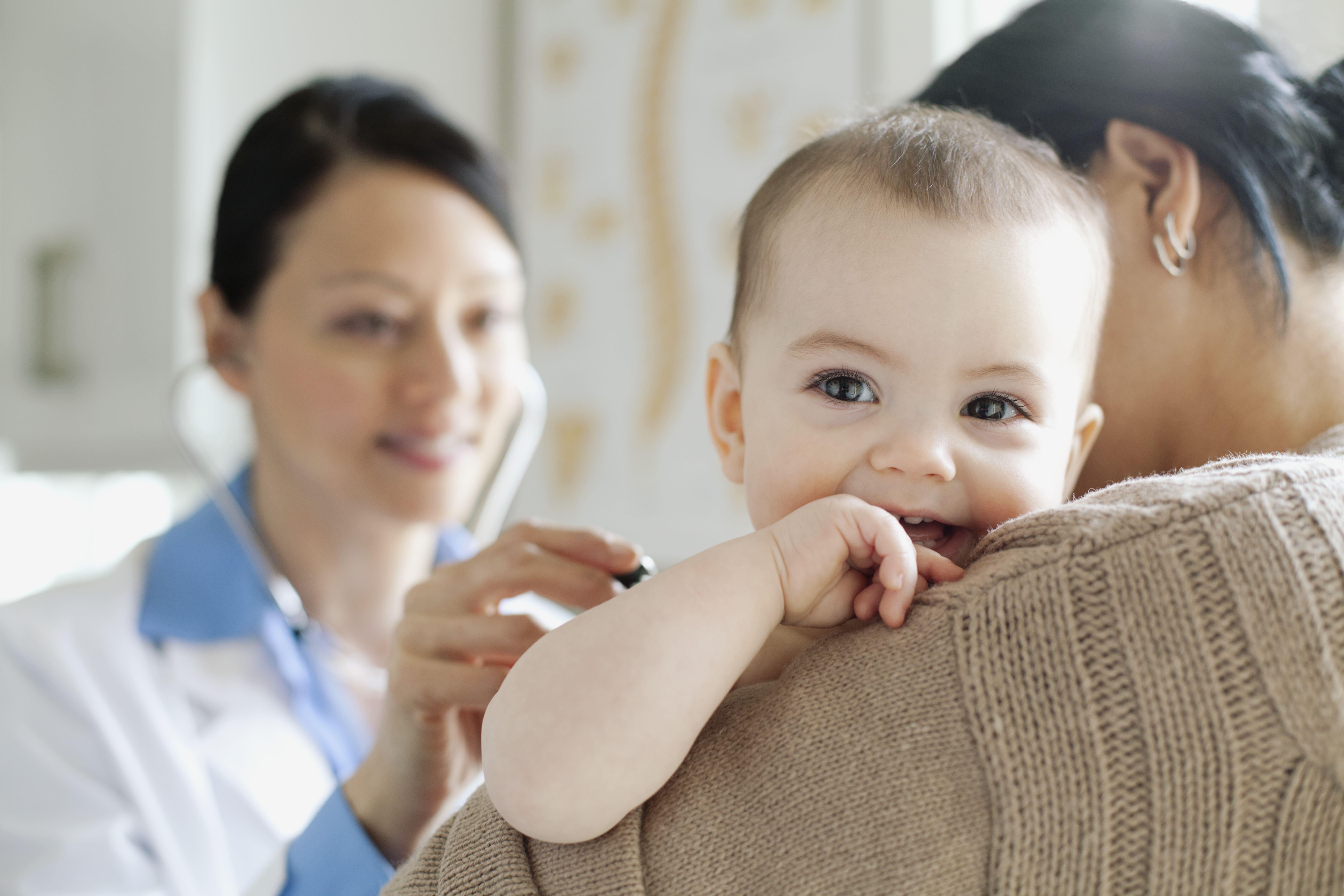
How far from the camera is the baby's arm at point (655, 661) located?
49cm

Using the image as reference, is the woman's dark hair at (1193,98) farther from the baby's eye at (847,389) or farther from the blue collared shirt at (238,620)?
the blue collared shirt at (238,620)

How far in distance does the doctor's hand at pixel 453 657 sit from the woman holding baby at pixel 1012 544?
0.62ft

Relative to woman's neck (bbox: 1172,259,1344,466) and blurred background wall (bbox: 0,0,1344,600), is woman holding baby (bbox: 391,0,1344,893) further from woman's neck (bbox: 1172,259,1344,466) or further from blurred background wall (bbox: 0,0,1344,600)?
blurred background wall (bbox: 0,0,1344,600)

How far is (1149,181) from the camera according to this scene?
28.5 inches

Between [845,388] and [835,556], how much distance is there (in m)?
0.13

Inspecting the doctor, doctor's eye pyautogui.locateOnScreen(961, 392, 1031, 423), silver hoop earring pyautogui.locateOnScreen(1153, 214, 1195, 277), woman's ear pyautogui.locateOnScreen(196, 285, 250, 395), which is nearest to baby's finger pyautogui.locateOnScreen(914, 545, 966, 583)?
doctor's eye pyautogui.locateOnScreen(961, 392, 1031, 423)

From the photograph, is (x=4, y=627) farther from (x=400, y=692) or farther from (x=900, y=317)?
(x=900, y=317)

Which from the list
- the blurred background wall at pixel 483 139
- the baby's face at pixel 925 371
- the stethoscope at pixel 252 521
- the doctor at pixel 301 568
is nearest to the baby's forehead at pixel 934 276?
the baby's face at pixel 925 371

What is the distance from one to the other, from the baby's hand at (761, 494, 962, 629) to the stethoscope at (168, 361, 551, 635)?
0.76 m

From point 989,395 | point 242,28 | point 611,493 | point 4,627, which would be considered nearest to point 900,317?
point 989,395

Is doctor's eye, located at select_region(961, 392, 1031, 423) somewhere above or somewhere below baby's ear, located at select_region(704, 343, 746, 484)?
above

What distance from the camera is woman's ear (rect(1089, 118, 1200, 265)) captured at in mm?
699

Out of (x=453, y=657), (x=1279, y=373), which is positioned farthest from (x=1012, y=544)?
(x=453, y=657)

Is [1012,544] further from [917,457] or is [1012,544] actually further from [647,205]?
[647,205]
